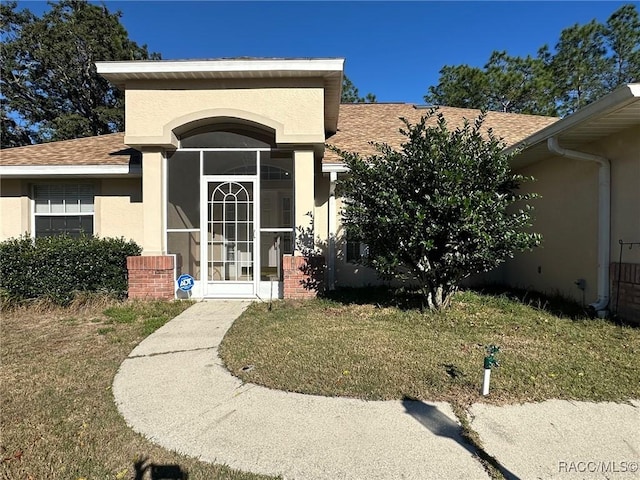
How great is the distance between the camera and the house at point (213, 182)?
24.7 feet

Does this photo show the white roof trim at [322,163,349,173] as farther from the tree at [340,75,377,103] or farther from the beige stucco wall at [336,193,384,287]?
the tree at [340,75,377,103]

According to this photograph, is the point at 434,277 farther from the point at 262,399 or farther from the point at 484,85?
the point at 484,85

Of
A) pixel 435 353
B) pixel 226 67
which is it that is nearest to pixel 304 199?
pixel 226 67

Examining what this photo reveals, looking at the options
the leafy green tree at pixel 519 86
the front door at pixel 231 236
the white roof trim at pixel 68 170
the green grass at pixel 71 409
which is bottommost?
the green grass at pixel 71 409

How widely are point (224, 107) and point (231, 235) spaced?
264 cm

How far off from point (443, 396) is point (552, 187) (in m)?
6.25

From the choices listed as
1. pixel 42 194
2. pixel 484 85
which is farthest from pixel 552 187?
pixel 484 85

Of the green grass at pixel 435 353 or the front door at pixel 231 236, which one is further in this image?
the front door at pixel 231 236

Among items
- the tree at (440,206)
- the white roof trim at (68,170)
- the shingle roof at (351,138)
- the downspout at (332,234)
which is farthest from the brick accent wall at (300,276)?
the white roof trim at (68,170)

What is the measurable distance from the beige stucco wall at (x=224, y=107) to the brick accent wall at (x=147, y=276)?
2.37m

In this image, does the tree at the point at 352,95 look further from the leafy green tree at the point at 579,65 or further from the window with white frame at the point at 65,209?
the window with white frame at the point at 65,209

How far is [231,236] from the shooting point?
802 cm

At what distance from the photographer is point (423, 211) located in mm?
5574

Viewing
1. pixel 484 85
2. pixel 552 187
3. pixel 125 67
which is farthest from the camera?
pixel 484 85
